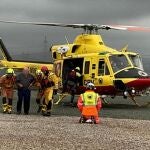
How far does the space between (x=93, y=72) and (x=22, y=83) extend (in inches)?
191

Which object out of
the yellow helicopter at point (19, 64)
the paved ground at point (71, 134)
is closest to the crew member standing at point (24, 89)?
the paved ground at point (71, 134)

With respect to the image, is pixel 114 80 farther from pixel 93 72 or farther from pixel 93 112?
pixel 93 112

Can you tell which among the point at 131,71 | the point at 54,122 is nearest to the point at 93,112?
the point at 54,122

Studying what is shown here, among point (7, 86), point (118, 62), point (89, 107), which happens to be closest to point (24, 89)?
point (7, 86)


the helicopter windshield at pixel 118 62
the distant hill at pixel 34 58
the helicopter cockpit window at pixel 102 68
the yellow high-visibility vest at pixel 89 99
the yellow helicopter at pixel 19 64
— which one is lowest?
the distant hill at pixel 34 58

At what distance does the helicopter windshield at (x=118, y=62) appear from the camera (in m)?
20.8

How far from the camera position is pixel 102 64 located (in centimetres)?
2120

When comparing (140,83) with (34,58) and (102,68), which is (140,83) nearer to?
(102,68)

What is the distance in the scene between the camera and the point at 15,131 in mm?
A: 12094

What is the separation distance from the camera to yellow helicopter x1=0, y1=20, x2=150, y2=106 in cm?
2045

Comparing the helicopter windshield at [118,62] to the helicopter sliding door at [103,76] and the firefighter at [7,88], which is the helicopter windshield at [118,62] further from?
the firefighter at [7,88]

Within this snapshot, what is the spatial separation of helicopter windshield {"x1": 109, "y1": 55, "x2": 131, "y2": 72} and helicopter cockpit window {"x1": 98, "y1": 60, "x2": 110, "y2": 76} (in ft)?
1.06

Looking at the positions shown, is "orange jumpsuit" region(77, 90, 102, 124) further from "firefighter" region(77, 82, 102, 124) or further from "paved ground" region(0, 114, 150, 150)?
"paved ground" region(0, 114, 150, 150)

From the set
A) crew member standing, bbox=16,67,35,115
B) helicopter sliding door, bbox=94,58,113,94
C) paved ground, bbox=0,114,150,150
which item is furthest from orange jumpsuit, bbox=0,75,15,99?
helicopter sliding door, bbox=94,58,113,94
